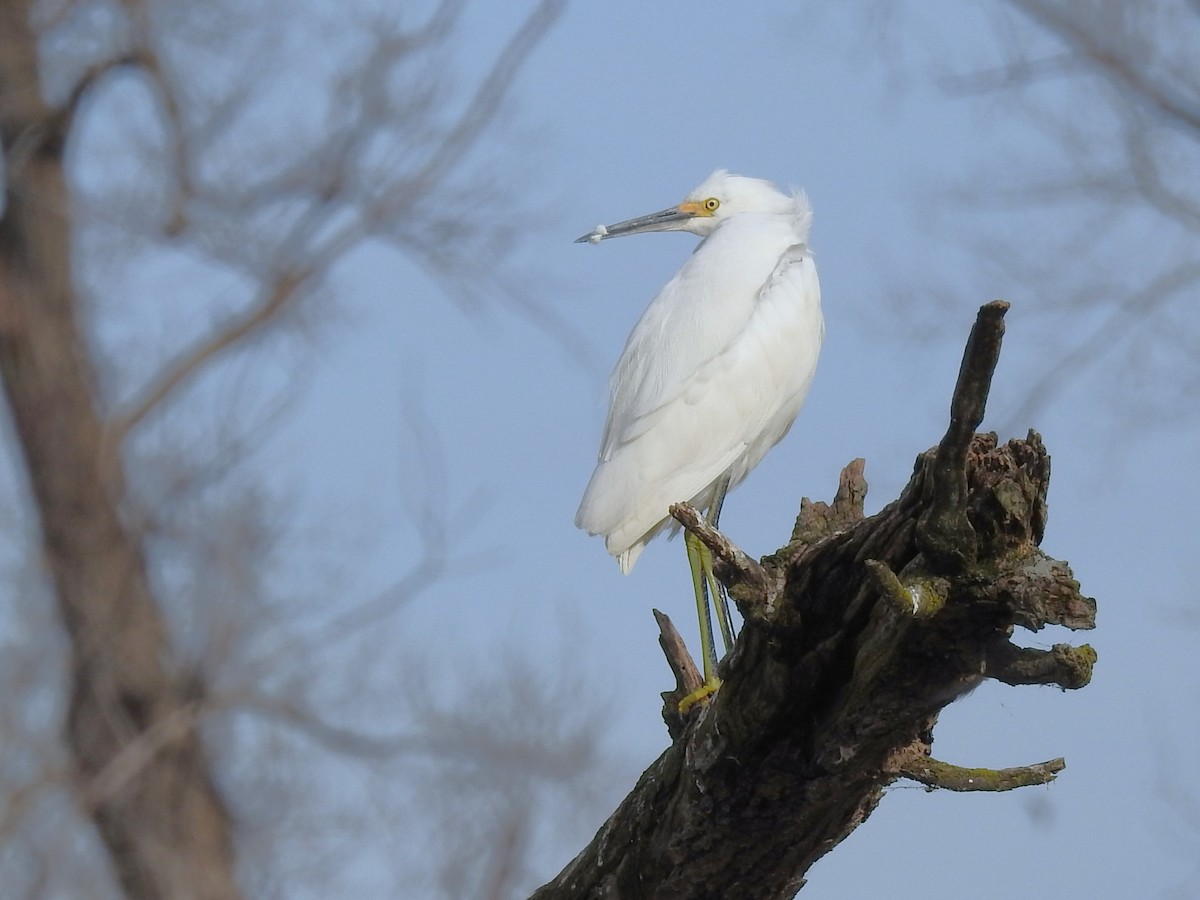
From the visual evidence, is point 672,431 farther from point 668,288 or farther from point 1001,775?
point 1001,775

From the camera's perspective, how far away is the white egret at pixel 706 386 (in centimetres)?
293

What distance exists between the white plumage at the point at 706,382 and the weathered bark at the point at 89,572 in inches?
146

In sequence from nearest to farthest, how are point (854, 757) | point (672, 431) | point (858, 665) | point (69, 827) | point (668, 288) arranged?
1. point (858, 665)
2. point (854, 757)
3. point (672, 431)
4. point (668, 288)
5. point (69, 827)

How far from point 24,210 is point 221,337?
1113 mm

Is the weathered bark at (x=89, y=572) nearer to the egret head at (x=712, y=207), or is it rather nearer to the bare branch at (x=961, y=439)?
the egret head at (x=712, y=207)

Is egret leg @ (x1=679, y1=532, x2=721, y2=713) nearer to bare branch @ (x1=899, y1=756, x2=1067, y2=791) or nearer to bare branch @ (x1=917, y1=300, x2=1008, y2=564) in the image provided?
bare branch @ (x1=899, y1=756, x2=1067, y2=791)

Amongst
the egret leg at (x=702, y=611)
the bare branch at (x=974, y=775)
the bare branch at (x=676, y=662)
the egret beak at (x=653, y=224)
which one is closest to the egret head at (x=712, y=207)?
the egret beak at (x=653, y=224)

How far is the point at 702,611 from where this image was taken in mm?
2789

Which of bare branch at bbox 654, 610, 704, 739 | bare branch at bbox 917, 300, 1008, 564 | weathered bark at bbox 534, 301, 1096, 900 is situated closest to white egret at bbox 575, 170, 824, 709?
bare branch at bbox 654, 610, 704, 739

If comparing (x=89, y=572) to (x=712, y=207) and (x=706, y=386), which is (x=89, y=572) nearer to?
(x=712, y=207)

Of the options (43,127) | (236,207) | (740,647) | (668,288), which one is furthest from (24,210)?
(740,647)

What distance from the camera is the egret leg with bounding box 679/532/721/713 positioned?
2422 millimetres

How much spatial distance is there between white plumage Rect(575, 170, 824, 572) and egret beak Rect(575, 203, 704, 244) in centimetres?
32

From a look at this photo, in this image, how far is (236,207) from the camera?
6605mm
